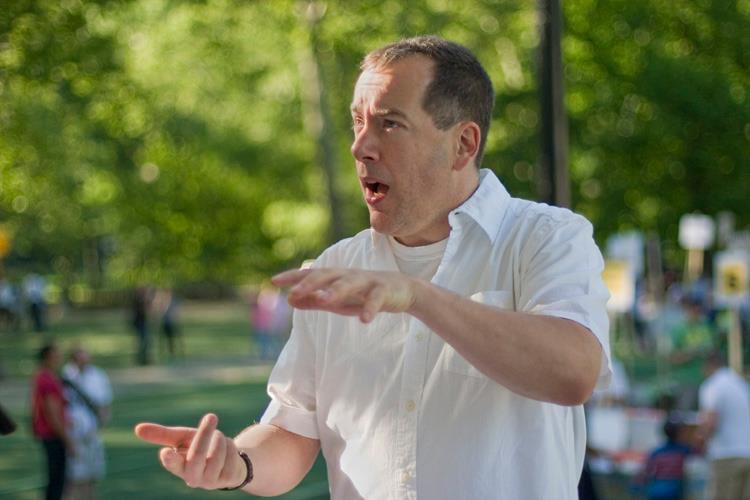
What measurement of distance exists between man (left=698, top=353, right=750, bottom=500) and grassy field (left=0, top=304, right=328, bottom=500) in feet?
14.2

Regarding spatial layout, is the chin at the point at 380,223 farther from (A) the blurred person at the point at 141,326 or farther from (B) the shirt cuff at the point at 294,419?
(A) the blurred person at the point at 141,326

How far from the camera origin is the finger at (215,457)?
2520 mm

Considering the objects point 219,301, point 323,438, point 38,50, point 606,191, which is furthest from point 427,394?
point 219,301

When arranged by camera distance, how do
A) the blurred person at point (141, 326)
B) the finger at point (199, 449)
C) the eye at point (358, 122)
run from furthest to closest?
the blurred person at point (141, 326)
the eye at point (358, 122)
the finger at point (199, 449)

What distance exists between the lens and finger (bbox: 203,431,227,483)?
2520 mm

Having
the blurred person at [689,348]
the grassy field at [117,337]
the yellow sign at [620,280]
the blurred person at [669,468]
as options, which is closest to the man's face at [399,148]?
the blurred person at [669,468]

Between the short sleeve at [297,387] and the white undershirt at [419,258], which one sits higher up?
the white undershirt at [419,258]

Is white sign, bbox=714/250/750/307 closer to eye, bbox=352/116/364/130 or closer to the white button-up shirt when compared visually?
the white button-up shirt

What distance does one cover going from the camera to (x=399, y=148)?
2545 millimetres

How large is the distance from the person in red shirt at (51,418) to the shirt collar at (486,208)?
31.1 ft

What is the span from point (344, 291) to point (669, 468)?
9.64 metres

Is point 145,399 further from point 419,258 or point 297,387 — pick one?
point 419,258

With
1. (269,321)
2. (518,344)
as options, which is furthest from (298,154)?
(518,344)

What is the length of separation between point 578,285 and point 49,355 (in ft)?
32.7
